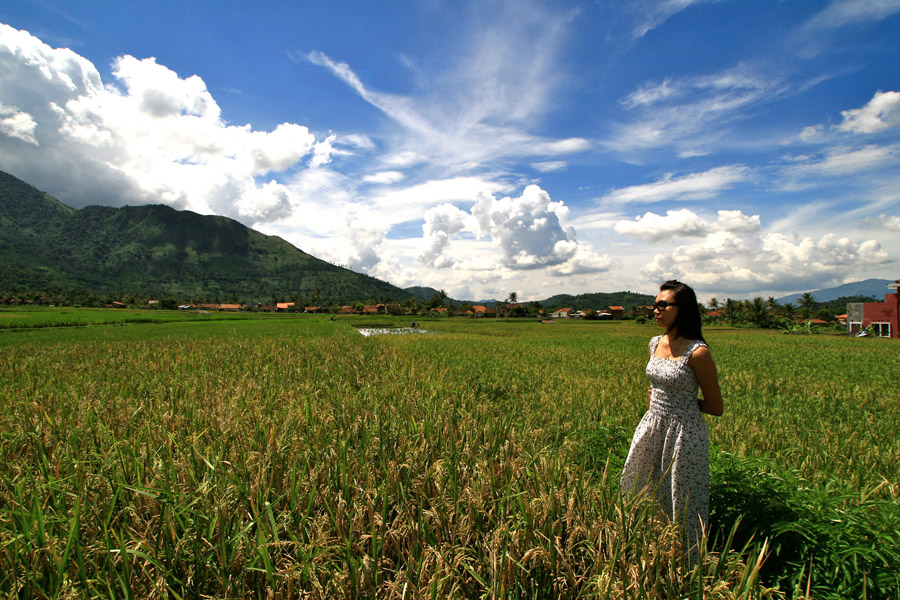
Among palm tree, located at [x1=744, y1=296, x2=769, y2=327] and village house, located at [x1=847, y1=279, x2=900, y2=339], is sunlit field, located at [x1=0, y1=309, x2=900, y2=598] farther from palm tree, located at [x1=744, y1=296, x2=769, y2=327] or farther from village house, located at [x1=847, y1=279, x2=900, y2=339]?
palm tree, located at [x1=744, y1=296, x2=769, y2=327]

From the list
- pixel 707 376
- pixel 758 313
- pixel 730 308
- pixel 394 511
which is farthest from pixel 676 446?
pixel 730 308

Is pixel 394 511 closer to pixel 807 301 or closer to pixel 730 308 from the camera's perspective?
pixel 730 308

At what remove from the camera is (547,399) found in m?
7.80

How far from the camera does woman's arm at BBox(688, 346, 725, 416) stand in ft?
10.6

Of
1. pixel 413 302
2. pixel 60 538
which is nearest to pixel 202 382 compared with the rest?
pixel 60 538

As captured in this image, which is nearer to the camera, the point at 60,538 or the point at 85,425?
the point at 60,538

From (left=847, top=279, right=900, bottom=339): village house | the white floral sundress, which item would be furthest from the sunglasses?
(left=847, top=279, right=900, bottom=339): village house

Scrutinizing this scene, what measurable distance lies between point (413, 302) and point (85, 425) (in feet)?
399

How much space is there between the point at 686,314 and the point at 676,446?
1.12 m

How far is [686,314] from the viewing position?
338cm

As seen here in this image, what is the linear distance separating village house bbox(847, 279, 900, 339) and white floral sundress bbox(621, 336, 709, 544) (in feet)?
177

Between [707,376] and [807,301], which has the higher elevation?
[807,301]

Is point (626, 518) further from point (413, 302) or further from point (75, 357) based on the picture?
point (413, 302)

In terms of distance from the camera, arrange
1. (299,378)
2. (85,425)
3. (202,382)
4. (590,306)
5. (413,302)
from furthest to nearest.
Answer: (590,306)
(413,302)
(299,378)
(202,382)
(85,425)
